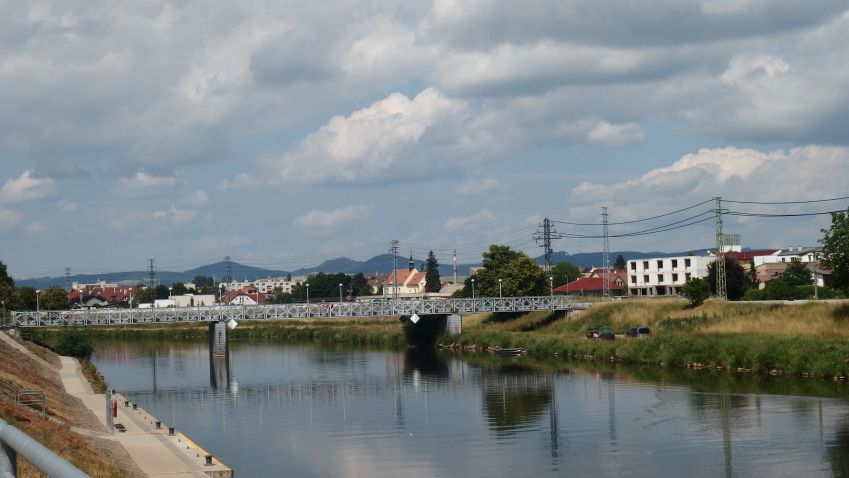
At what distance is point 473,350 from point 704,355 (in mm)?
34827

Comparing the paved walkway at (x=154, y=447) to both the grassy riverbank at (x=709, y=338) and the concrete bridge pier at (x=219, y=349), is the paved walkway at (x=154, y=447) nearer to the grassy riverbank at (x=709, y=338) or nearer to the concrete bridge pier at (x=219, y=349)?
the concrete bridge pier at (x=219, y=349)

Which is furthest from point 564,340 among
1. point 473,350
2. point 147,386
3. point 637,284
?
point 637,284

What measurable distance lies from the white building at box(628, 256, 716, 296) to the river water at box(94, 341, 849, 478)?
72779 millimetres

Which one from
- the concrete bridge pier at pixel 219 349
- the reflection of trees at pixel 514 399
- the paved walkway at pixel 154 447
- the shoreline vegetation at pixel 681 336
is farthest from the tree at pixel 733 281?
the paved walkway at pixel 154 447

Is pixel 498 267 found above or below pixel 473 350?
above

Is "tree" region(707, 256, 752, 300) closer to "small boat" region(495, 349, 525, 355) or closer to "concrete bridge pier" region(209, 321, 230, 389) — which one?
"small boat" region(495, 349, 525, 355)

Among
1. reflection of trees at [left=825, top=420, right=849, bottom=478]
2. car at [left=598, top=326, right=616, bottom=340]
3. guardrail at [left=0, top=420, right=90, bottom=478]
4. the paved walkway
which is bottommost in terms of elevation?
reflection of trees at [left=825, top=420, right=849, bottom=478]

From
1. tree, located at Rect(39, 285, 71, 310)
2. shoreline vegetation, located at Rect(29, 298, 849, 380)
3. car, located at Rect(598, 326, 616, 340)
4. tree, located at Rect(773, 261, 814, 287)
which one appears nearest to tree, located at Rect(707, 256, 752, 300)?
shoreline vegetation, located at Rect(29, 298, 849, 380)

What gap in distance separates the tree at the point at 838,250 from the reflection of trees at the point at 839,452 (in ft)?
92.1

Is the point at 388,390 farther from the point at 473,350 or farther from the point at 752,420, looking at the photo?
the point at 473,350

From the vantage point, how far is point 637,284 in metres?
163

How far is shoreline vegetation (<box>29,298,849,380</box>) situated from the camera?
6775cm

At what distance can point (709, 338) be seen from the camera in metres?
77.1

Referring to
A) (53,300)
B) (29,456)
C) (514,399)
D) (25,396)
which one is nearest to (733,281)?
(514,399)
